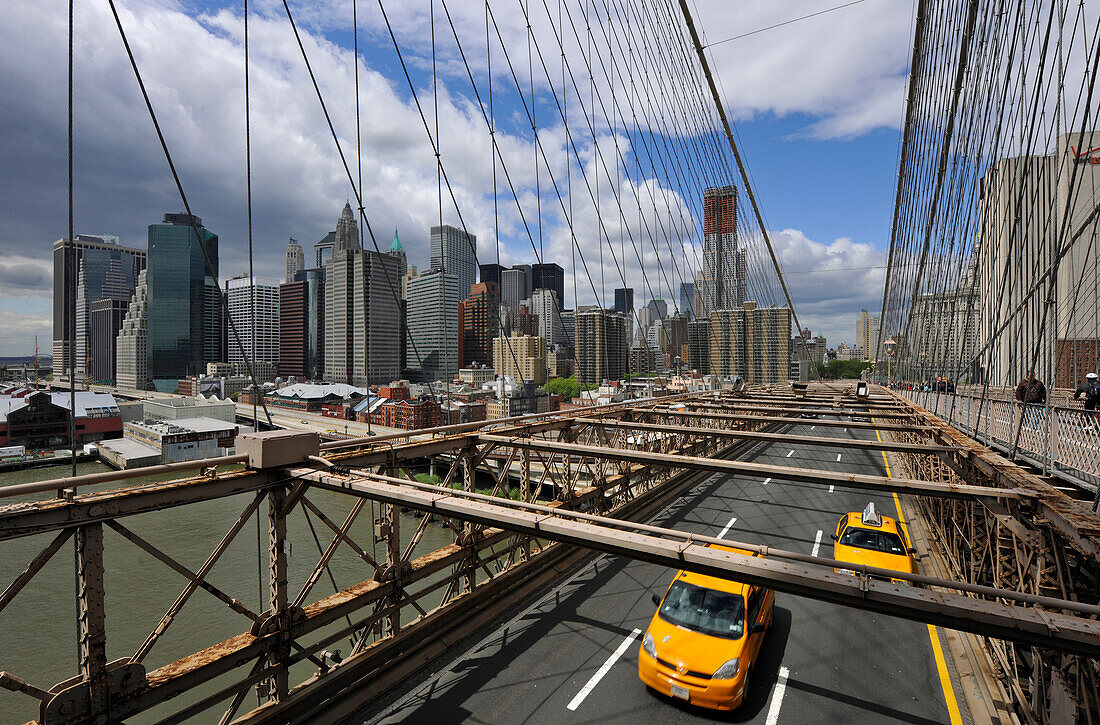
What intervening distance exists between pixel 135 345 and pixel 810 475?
128 m

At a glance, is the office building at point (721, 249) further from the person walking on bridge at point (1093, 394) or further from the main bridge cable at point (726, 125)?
the person walking on bridge at point (1093, 394)

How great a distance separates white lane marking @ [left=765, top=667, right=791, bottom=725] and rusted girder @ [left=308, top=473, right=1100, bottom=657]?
A: 449 cm

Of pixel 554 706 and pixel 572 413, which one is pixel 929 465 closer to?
pixel 572 413

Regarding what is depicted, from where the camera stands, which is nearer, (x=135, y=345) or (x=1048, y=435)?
(x=1048, y=435)

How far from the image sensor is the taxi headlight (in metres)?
6.84

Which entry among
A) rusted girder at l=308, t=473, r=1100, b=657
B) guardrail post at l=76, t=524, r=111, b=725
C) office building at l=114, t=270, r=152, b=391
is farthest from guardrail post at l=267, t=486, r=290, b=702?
office building at l=114, t=270, r=152, b=391

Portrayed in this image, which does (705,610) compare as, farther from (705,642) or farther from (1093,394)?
(1093,394)

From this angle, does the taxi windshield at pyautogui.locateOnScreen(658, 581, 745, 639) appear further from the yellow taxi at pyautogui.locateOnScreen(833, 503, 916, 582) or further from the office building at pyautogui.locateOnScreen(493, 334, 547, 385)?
the office building at pyautogui.locateOnScreen(493, 334, 547, 385)

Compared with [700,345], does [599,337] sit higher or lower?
higher

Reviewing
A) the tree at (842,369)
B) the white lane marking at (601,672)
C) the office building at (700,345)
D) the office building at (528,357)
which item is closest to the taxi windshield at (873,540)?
the white lane marking at (601,672)

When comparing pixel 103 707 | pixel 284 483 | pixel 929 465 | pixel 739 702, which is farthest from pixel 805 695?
pixel 929 465

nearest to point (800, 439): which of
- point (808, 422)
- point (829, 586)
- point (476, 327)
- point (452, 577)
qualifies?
point (829, 586)

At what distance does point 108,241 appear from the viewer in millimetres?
93812

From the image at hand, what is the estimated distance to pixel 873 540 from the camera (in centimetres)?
1123
